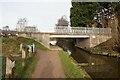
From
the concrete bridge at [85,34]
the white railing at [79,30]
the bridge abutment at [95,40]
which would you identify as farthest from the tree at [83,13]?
the bridge abutment at [95,40]

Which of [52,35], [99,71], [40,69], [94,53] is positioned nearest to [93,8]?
[52,35]

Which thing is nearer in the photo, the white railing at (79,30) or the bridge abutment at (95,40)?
the white railing at (79,30)

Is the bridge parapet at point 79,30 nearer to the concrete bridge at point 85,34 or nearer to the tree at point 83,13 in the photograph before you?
the concrete bridge at point 85,34

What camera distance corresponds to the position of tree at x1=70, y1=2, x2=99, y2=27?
49156mm

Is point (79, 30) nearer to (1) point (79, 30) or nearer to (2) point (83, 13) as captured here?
(1) point (79, 30)

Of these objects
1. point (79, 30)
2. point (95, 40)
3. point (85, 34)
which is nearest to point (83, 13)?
point (79, 30)

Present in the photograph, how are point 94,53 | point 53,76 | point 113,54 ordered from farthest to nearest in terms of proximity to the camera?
point 94,53
point 113,54
point 53,76

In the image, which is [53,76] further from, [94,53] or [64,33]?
[64,33]

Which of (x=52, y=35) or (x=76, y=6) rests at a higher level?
(x=76, y=6)

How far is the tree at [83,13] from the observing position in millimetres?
49156

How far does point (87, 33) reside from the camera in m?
46.4

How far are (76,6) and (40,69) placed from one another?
114 feet

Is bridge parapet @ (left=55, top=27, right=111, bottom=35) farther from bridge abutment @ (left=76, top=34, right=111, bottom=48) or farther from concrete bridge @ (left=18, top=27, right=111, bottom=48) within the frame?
bridge abutment @ (left=76, top=34, right=111, bottom=48)

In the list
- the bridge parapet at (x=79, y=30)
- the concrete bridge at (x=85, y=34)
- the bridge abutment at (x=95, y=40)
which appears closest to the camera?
the concrete bridge at (x=85, y=34)
